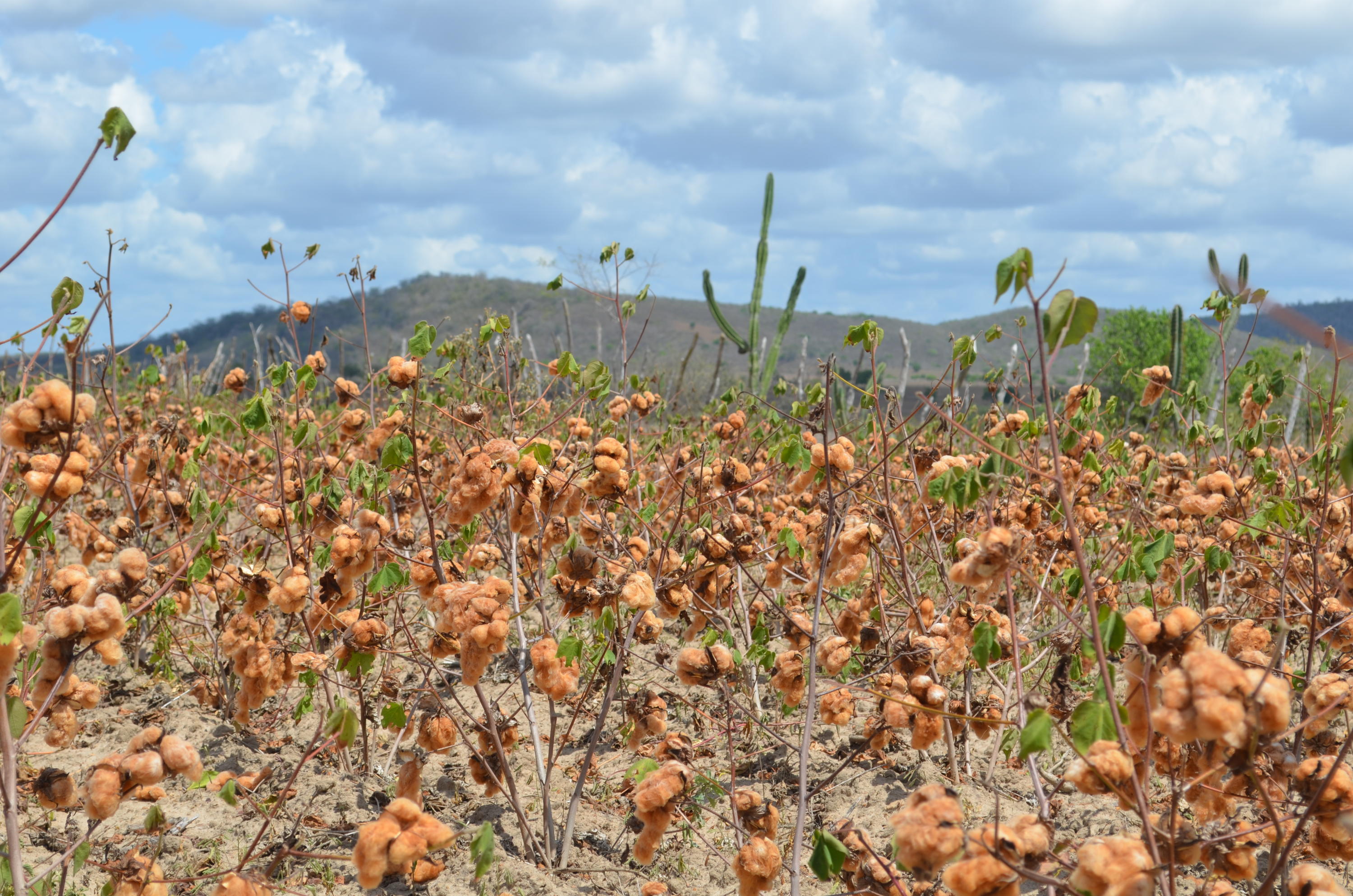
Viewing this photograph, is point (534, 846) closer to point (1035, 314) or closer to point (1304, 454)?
point (1035, 314)

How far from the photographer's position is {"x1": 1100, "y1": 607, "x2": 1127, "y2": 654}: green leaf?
56.2 inches

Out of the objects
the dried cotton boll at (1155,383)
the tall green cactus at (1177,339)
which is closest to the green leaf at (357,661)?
the dried cotton boll at (1155,383)

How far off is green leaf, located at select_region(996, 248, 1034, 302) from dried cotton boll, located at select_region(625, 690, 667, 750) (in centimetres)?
158

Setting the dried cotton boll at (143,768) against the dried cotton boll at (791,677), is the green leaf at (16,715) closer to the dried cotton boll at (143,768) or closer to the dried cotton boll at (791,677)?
the dried cotton boll at (143,768)

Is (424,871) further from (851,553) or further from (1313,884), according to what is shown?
(1313,884)

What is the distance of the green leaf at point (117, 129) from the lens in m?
1.67

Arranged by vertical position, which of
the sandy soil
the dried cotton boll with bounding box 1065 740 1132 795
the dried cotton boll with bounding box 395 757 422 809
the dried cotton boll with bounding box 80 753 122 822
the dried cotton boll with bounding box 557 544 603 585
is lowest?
the sandy soil

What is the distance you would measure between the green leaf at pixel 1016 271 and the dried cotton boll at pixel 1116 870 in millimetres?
752

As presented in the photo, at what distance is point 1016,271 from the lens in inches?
53.4

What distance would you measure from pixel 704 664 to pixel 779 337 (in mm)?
8930

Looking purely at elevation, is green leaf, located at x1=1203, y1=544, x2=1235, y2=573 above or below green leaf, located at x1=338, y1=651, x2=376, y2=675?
above

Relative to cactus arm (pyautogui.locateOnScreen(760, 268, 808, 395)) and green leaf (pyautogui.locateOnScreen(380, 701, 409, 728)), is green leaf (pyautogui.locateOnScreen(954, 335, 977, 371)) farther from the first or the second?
cactus arm (pyautogui.locateOnScreen(760, 268, 808, 395))

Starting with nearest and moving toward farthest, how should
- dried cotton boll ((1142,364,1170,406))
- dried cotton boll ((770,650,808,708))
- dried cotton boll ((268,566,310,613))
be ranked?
dried cotton boll ((268,566,310,613)) → dried cotton boll ((770,650,808,708)) → dried cotton boll ((1142,364,1170,406))

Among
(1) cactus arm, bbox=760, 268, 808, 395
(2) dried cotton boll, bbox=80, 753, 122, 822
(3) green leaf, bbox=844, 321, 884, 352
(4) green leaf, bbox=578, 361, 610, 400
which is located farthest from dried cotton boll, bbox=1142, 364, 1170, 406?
(1) cactus arm, bbox=760, 268, 808, 395
